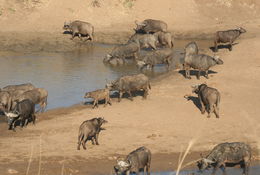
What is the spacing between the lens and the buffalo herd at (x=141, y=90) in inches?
701

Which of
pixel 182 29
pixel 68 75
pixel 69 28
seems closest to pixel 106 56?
pixel 68 75

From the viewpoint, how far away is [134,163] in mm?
16938

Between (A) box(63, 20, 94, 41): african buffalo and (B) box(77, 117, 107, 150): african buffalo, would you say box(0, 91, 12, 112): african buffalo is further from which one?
(A) box(63, 20, 94, 41): african buffalo

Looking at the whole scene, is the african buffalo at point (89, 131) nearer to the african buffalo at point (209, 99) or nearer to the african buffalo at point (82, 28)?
the african buffalo at point (209, 99)

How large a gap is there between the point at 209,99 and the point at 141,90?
4163mm

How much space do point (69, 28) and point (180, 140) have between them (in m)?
19.4

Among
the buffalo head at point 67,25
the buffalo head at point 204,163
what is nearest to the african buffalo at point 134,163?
the buffalo head at point 204,163

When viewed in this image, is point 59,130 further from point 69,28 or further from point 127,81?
point 69,28

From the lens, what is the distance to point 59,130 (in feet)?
70.8

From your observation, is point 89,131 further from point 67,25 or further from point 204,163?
point 67,25

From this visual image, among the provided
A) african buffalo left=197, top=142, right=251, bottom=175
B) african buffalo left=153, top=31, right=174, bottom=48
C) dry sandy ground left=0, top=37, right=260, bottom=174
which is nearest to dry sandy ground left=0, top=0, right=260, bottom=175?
dry sandy ground left=0, top=37, right=260, bottom=174

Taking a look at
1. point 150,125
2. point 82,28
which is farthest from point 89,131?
point 82,28

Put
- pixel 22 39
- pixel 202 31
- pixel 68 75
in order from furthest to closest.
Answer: pixel 202 31 → pixel 22 39 → pixel 68 75

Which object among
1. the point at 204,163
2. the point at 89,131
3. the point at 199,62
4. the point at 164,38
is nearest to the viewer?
the point at 204,163
